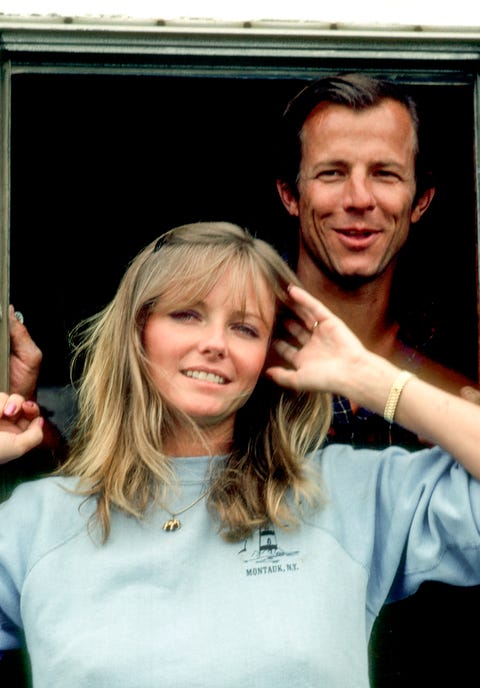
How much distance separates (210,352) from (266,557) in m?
0.43

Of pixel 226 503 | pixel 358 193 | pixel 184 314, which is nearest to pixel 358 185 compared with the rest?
pixel 358 193

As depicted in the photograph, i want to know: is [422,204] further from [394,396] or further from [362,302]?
[394,396]

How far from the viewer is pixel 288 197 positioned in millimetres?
2619

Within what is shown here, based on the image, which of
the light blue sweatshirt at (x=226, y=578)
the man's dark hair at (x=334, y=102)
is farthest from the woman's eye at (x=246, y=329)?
the man's dark hair at (x=334, y=102)

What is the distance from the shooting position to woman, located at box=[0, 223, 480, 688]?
1.77m

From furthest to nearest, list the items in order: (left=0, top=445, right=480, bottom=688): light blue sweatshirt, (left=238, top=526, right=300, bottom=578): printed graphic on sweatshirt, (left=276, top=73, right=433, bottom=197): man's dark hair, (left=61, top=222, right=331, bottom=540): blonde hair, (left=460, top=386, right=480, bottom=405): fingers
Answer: (left=276, top=73, right=433, bottom=197): man's dark hair → (left=460, top=386, right=480, bottom=405): fingers → (left=61, top=222, right=331, bottom=540): blonde hair → (left=238, top=526, right=300, bottom=578): printed graphic on sweatshirt → (left=0, top=445, right=480, bottom=688): light blue sweatshirt

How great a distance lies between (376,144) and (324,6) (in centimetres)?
40

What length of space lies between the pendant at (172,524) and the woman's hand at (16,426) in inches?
14.1

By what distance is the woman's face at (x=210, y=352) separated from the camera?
2.00m

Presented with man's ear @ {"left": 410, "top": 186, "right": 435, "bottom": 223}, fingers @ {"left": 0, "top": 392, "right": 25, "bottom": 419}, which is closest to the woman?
fingers @ {"left": 0, "top": 392, "right": 25, "bottom": 419}

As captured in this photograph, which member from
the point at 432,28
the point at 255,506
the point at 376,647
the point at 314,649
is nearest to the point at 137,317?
the point at 255,506

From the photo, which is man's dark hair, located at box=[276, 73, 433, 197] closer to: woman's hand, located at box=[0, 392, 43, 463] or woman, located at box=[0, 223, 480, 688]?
woman, located at box=[0, 223, 480, 688]

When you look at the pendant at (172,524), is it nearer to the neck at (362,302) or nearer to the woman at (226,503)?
the woman at (226,503)

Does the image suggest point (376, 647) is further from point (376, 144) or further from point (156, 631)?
point (376, 144)
